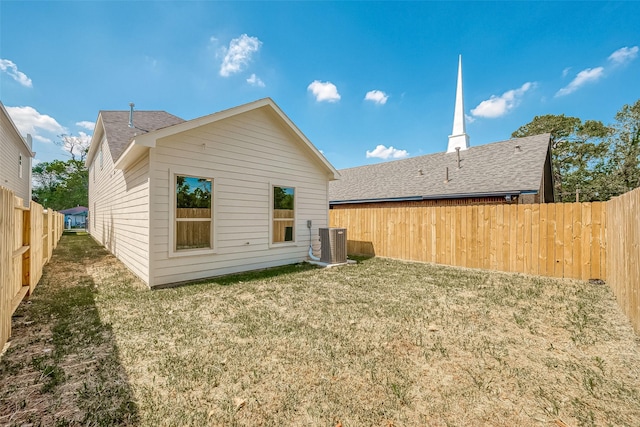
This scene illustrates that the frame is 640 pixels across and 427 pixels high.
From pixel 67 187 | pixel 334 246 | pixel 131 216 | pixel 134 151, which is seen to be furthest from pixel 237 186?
pixel 67 187

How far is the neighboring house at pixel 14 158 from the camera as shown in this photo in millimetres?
11331

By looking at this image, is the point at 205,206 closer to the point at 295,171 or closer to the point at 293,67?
the point at 295,171

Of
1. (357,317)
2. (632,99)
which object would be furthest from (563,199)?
(357,317)

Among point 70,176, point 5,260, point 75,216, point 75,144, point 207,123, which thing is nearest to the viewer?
point 5,260

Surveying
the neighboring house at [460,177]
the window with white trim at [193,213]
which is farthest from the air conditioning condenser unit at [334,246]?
the neighboring house at [460,177]

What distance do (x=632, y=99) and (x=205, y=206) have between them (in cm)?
3508

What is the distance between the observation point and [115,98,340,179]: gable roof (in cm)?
513

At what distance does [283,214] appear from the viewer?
7.78 m

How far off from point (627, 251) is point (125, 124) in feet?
48.6

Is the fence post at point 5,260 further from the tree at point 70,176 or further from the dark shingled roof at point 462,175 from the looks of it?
the tree at point 70,176

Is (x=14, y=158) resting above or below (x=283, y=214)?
above

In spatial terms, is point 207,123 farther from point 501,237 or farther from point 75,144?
point 75,144

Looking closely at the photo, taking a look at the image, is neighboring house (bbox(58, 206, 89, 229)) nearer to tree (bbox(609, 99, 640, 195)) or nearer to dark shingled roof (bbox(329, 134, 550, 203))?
dark shingled roof (bbox(329, 134, 550, 203))

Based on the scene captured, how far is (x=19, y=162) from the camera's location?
14.8m
